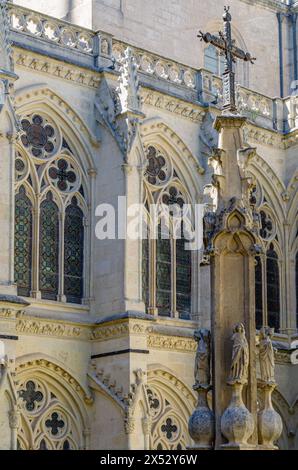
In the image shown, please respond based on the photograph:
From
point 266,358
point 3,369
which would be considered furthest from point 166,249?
point 266,358

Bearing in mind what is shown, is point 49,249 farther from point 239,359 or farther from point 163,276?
point 239,359

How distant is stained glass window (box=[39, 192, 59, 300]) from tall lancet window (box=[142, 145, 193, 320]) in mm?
2265

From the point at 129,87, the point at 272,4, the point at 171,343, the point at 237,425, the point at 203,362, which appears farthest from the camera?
the point at 272,4

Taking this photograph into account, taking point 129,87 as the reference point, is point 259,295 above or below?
below

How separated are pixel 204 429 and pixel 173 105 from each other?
42.2 ft

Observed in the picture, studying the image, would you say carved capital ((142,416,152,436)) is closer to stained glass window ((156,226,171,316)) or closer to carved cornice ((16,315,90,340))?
carved cornice ((16,315,90,340))

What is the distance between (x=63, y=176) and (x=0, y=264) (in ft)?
11.2

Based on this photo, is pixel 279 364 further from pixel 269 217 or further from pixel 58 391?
pixel 58 391

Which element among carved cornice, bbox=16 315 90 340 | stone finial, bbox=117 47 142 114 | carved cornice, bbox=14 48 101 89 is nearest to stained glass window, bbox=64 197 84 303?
carved cornice, bbox=16 315 90 340

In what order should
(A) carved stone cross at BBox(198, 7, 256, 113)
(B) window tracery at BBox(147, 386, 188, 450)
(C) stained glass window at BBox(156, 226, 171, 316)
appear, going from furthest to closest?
(C) stained glass window at BBox(156, 226, 171, 316) < (B) window tracery at BBox(147, 386, 188, 450) < (A) carved stone cross at BBox(198, 7, 256, 113)

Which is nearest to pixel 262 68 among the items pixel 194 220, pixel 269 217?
pixel 269 217

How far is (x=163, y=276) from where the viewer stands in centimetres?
2242

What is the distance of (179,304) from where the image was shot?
2267 cm

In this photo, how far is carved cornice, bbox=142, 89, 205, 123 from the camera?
22.7 meters
